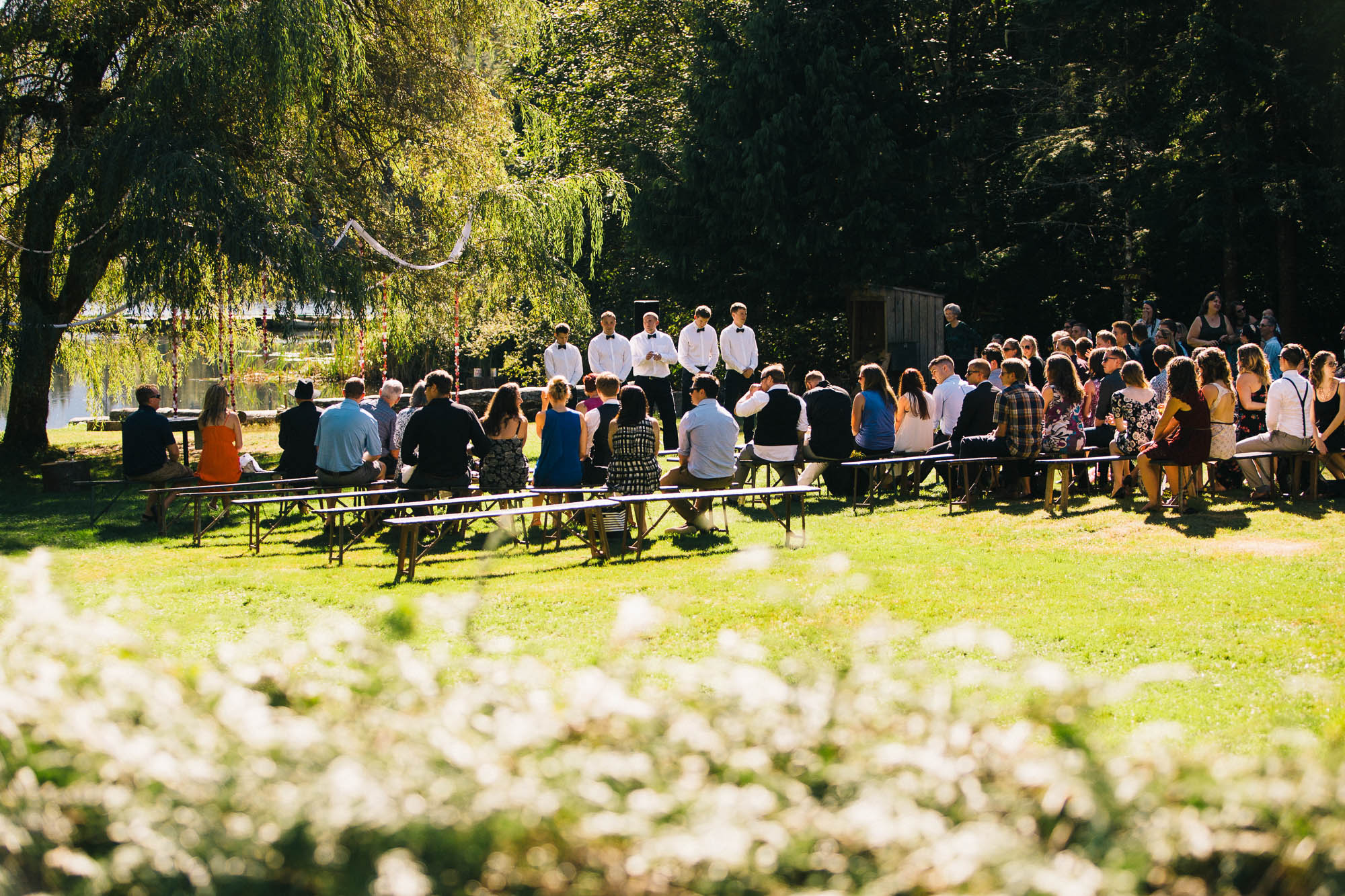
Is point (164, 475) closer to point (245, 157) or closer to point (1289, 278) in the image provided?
point (245, 157)

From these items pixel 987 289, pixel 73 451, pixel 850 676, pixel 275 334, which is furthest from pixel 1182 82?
pixel 850 676

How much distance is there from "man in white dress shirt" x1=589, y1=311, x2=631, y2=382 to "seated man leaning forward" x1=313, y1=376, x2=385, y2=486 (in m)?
4.17

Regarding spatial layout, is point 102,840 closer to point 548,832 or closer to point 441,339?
point 548,832

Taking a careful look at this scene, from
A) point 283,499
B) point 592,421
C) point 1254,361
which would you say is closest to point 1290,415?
point 1254,361

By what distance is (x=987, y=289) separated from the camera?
26.1 meters

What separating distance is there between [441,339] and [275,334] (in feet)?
14.1

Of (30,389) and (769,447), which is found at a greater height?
(30,389)

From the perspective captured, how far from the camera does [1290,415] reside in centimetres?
1170

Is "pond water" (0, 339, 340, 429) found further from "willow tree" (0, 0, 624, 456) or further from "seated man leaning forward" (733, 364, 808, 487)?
"seated man leaning forward" (733, 364, 808, 487)

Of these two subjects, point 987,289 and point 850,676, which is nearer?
point 850,676

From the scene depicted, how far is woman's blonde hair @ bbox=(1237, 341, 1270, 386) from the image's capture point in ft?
41.7

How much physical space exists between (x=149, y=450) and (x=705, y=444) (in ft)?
17.8

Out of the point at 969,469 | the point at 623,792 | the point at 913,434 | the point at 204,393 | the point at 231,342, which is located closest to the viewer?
the point at 623,792

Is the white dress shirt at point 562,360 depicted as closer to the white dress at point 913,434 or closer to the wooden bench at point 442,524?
the white dress at point 913,434
